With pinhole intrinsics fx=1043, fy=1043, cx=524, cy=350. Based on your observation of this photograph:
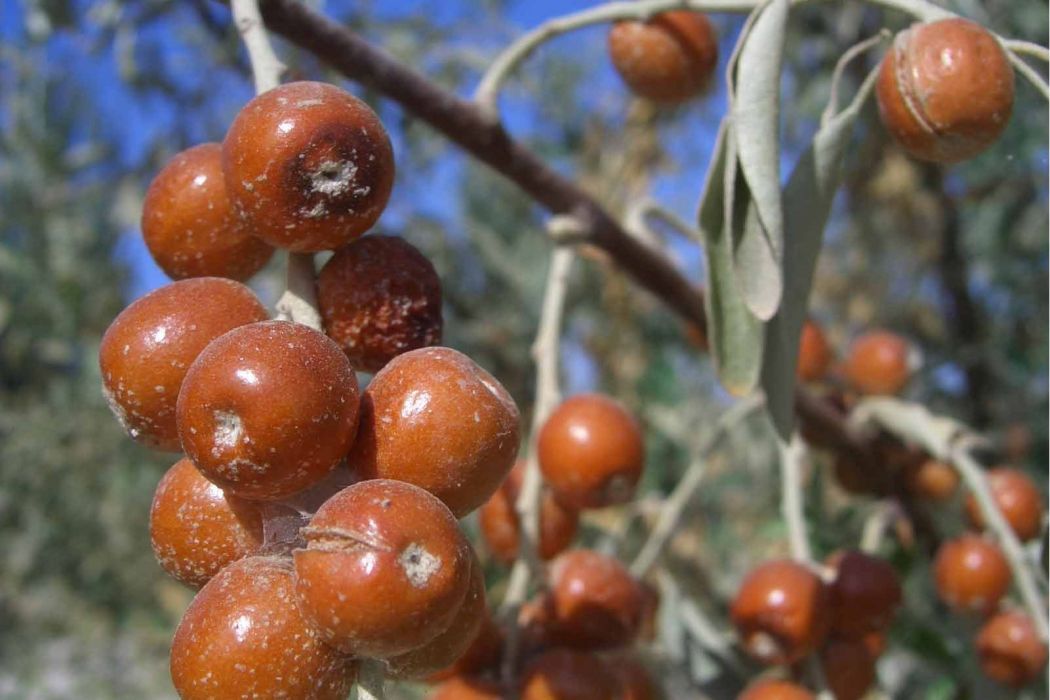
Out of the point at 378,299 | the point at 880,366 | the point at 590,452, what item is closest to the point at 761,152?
the point at 378,299

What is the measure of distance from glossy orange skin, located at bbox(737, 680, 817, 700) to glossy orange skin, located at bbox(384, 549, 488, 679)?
22.5 inches

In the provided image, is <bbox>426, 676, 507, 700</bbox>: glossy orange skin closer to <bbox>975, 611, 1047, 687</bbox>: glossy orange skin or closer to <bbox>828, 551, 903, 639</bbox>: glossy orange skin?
<bbox>828, 551, 903, 639</bbox>: glossy orange skin

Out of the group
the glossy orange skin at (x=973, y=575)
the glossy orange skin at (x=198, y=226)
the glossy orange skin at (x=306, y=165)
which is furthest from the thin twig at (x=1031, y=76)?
the glossy orange skin at (x=973, y=575)

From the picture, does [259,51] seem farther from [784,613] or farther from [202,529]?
[784,613]

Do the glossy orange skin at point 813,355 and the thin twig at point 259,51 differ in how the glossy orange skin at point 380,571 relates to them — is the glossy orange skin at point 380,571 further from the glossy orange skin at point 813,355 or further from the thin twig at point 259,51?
the glossy orange skin at point 813,355

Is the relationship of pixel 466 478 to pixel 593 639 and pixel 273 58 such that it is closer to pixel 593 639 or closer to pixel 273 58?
pixel 273 58

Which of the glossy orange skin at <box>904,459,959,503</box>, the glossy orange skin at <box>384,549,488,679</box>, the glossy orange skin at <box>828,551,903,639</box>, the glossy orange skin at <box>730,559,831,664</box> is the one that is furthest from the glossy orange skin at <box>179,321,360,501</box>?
the glossy orange skin at <box>904,459,959,503</box>

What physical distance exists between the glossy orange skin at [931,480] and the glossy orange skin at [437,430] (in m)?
1.10

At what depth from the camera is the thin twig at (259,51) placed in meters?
0.79

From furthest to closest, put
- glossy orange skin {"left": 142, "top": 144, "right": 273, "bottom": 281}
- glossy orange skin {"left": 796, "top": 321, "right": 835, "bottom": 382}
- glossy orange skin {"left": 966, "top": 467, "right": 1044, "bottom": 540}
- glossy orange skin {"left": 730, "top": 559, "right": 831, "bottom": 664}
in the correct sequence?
glossy orange skin {"left": 796, "top": 321, "right": 835, "bottom": 382}, glossy orange skin {"left": 966, "top": 467, "right": 1044, "bottom": 540}, glossy orange skin {"left": 730, "top": 559, "right": 831, "bottom": 664}, glossy orange skin {"left": 142, "top": 144, "right": 273, "bottom": 281}

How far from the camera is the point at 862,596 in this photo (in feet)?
4.15

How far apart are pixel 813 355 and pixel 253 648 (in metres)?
1.31

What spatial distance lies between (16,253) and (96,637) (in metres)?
3.63

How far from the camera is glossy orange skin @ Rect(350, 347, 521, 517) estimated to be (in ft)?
2.26
